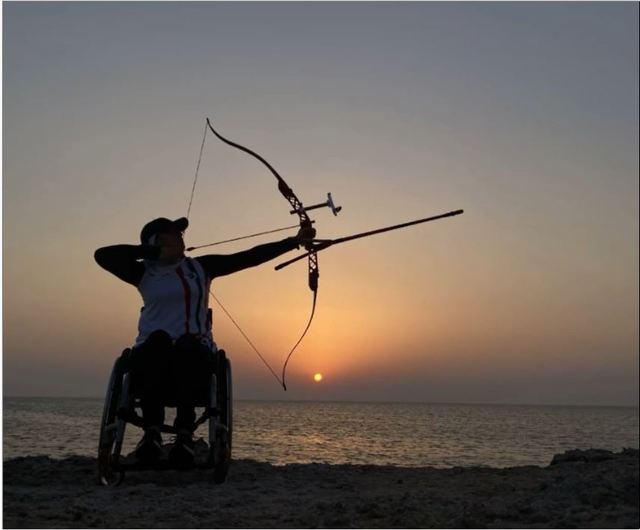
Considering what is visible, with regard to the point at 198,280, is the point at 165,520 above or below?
below

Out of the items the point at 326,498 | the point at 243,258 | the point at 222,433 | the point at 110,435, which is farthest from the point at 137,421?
the point at 326,498

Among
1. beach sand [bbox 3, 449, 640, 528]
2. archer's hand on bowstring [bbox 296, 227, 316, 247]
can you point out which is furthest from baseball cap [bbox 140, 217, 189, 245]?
beach sand [bbox 3, 449, 640, 528]

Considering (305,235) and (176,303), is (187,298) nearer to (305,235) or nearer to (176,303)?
(176,303)

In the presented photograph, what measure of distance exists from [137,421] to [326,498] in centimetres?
292

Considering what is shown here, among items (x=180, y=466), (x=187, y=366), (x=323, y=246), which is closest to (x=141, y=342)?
(x=187, y=366)

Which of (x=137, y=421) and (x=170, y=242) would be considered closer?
(x=137, y=421)

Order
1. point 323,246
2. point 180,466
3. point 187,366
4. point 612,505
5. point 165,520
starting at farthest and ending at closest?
1. point 612,505
2. point 165,520
3. point 323,246
4. point 187,366
5. point 180,466

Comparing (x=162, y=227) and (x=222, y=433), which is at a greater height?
(x=162, y=227)

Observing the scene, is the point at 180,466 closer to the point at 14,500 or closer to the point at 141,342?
the point at 141,342

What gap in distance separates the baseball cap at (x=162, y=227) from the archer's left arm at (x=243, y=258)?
0.28 metres

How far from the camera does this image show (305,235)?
578 centimetres

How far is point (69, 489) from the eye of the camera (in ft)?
25.9

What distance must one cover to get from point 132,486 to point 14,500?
3.57 ft

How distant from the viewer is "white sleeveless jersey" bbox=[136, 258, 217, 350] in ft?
17.3
